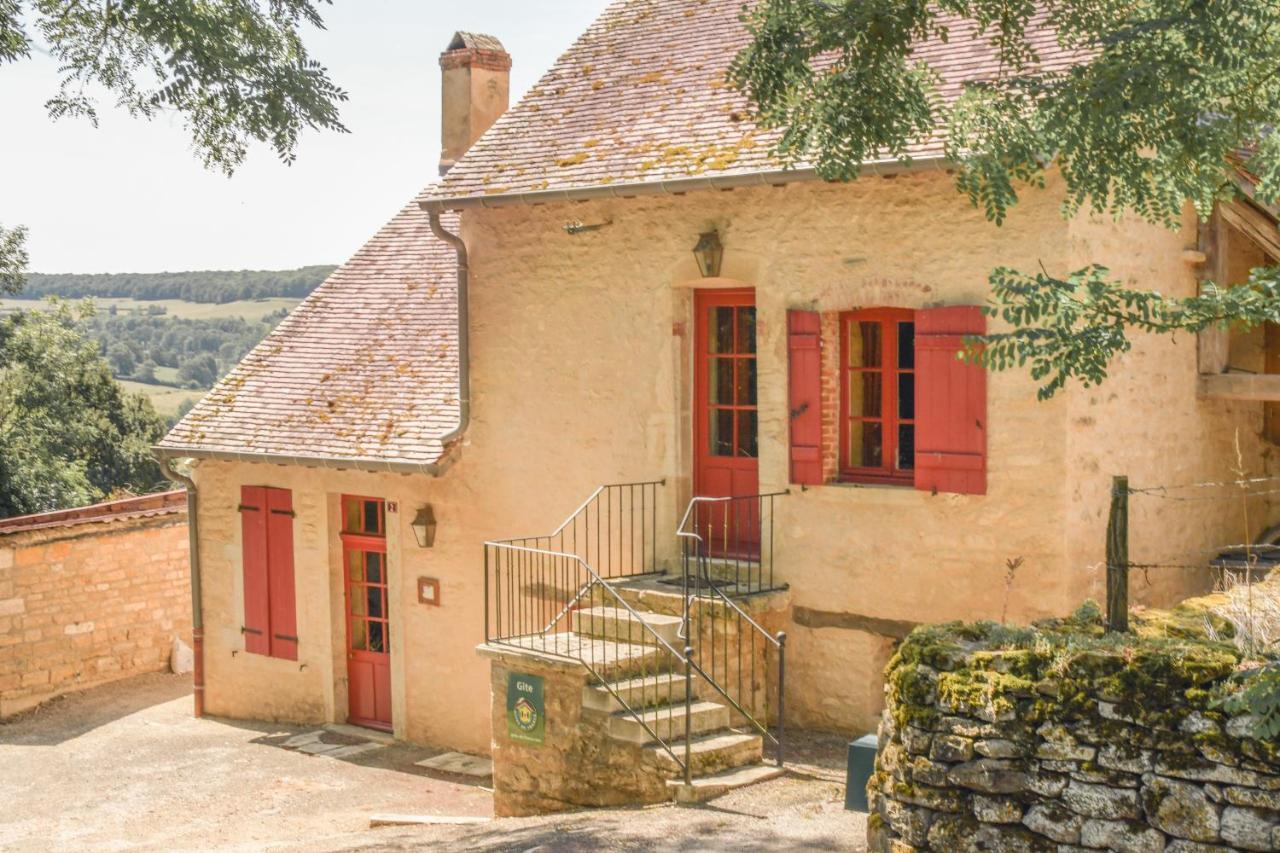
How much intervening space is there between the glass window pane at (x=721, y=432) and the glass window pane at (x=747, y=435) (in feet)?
0.27

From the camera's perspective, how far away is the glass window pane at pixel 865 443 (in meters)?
11.2

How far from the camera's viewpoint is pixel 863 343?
1123 centimetres

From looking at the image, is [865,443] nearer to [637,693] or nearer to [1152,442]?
[1152,442]

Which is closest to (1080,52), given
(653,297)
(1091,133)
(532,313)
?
(1091,133)

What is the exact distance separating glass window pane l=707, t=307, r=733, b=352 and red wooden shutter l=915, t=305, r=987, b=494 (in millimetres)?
1887

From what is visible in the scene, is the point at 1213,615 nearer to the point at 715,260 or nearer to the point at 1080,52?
the point at 1080,52

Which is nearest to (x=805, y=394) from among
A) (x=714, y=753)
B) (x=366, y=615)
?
(x=714, y=753)

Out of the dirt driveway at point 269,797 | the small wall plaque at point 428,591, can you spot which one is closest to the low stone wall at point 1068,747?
the dirt driveway at point 269,797

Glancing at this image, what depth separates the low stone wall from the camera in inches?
262

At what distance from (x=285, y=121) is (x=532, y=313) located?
3768 millimetres

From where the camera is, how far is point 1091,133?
7.82 metres

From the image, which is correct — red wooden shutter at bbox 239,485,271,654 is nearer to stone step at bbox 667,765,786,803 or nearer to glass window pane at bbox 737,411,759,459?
glass window pane at bbox 737,411,759,459

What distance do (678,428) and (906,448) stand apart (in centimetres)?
186

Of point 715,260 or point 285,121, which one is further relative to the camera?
point 715,260
